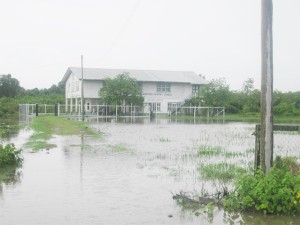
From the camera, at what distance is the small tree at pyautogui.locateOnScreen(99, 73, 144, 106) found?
183 ft

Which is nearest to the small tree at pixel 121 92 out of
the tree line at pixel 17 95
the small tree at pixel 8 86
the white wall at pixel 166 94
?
the white wall at pixel 166 94

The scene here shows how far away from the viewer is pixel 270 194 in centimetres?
747

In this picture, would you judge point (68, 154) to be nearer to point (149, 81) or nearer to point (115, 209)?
point (115, 209)

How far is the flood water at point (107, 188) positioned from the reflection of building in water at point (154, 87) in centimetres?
4458

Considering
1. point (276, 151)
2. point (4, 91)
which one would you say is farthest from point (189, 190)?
point (4, 91)

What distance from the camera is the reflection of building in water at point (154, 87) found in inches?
2411

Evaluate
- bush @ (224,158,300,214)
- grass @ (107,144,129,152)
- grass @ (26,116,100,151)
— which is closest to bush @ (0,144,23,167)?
grass @ (26,116,100,151)

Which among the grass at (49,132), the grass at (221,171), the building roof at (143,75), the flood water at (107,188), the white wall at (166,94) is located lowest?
the flood water at (107,188)

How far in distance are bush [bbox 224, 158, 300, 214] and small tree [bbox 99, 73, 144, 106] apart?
4822cm

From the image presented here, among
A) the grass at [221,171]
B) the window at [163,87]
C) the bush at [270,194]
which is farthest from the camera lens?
the window at [163,87]

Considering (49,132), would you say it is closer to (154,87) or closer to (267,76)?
(267,76)

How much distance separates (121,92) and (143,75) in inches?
346

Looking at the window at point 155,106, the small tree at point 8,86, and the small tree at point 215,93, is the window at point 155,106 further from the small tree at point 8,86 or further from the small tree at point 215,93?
the small tree at point 8,86

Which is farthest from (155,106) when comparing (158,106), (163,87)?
(163,87)
